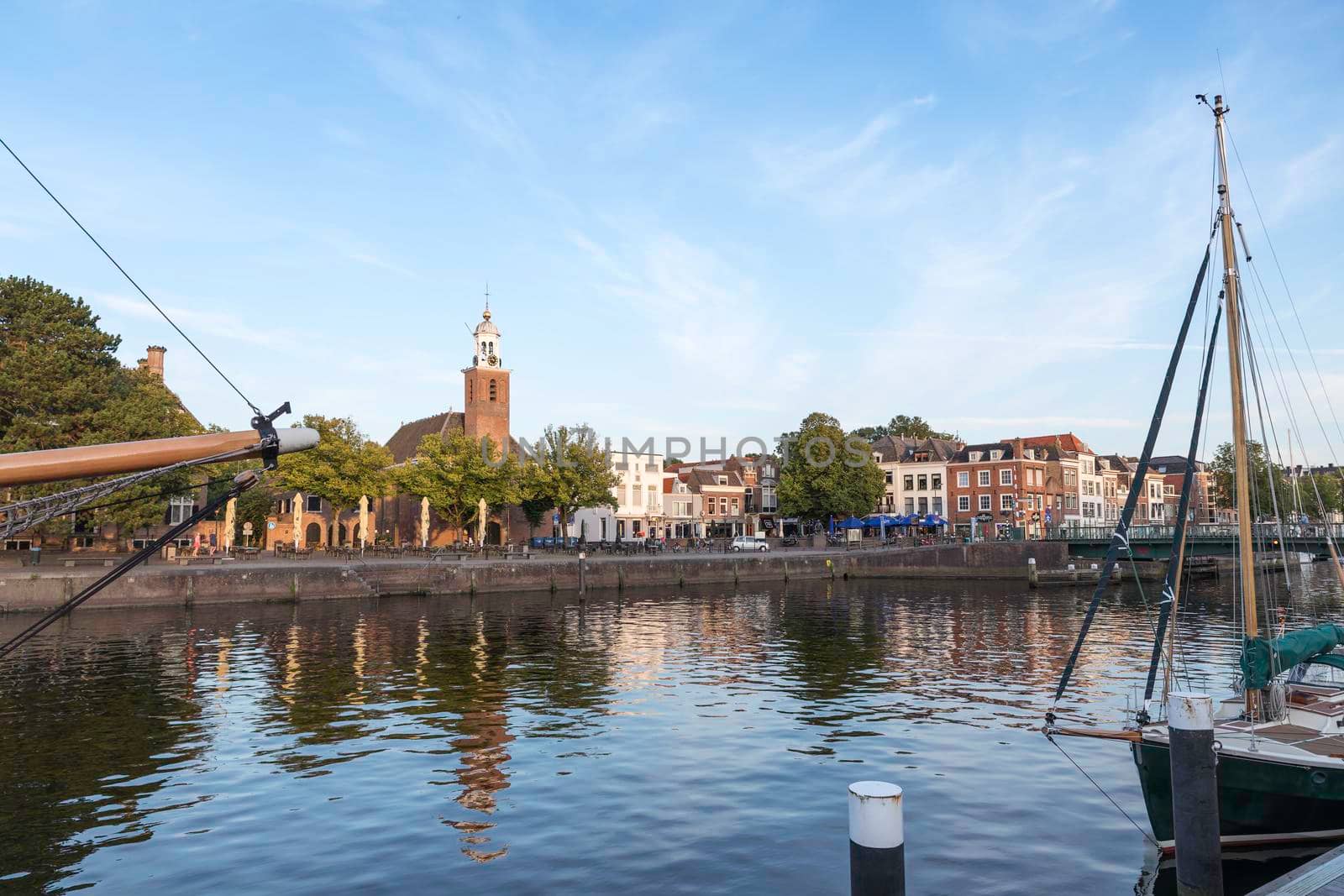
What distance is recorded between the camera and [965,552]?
7381 centimetres

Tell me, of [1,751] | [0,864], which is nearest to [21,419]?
[1,751]

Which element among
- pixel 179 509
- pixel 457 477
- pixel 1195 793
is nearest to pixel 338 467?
pixel 457 477

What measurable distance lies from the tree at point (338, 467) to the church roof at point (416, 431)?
702 inches

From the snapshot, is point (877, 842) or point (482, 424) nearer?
point (877, 842)

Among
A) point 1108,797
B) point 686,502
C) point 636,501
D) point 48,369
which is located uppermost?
point 48,369

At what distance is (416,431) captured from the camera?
104188 millimetres

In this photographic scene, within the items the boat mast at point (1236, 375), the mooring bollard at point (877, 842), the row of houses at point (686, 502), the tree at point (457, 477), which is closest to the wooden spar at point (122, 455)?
the mooring bollard at point (877, 842)

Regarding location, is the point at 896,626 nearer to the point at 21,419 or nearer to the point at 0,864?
the point at 0,864

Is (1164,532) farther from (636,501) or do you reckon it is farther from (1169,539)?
(636,501)

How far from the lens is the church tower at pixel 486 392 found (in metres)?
91.9

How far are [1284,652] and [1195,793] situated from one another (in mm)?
6757

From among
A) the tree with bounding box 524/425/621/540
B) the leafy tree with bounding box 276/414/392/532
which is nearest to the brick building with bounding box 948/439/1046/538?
the tree with bounding box 524/425/621/540

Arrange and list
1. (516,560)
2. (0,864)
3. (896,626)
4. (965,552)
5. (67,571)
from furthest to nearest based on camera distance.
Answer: (965,552), (516,560), (67,571), (896,626), (0,864)

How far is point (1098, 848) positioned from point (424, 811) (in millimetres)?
10747
